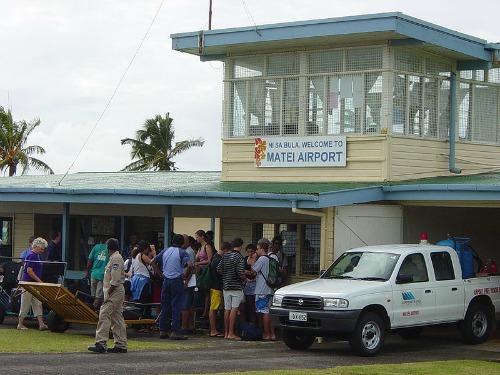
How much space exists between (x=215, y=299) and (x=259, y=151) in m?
4.69

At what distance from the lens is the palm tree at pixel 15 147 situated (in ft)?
185

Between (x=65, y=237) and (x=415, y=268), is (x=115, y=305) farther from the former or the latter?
(x=65, y=237)

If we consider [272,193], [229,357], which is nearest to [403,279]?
[229,357]

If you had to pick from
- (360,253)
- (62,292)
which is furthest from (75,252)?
(360,253)

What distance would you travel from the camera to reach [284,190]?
1867 centimetres

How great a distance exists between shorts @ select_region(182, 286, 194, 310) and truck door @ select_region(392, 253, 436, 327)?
3.87 m

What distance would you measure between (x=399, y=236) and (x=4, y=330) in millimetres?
7323

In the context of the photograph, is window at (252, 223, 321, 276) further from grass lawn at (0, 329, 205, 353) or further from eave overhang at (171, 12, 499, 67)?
grass lawn at (0, 329, 205, 353)

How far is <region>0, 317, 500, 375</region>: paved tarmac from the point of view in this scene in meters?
13.1

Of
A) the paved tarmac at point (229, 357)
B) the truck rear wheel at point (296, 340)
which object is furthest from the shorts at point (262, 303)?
the truck rear wheel at point (296, 340)

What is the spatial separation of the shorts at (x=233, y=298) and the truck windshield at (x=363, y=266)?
1.58 meters

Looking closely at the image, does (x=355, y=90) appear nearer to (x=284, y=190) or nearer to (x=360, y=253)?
(x=284, y=190)

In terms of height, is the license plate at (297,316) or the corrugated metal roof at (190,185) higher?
the corrugated metal roof at (190,185)

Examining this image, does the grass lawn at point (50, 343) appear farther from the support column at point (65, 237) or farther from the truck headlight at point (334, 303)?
the support column at point (65, 237)
